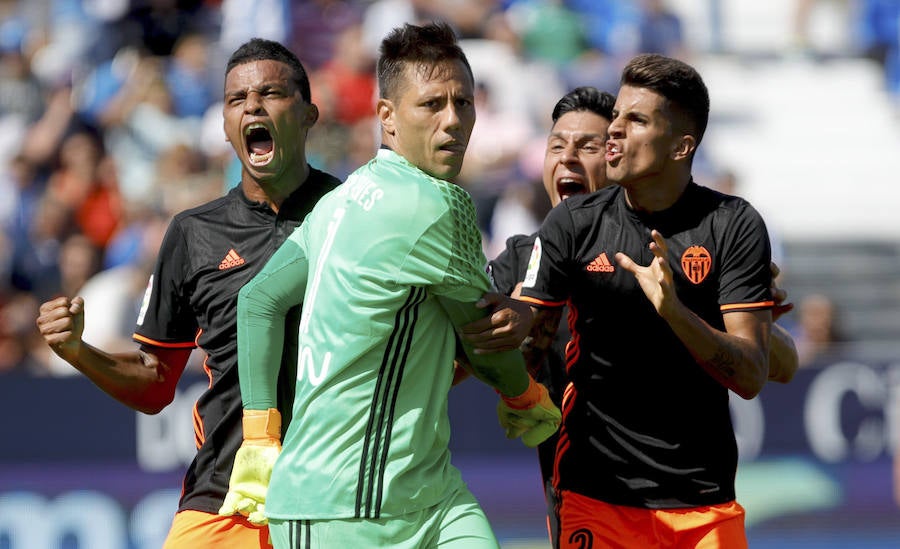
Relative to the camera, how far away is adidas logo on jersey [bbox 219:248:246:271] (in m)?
5.20

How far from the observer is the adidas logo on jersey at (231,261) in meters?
5.20

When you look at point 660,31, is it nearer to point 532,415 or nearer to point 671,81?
point 671,81

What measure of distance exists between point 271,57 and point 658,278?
1824 mm

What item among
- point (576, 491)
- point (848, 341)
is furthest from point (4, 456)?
point (848, 341)

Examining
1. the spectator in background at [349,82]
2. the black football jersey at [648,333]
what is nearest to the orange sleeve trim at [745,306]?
the black football jersey at [648,333]

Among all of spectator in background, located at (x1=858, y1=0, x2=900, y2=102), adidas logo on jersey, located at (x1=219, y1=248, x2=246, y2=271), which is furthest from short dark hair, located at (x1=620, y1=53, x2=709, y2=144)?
spectator in background, located at (x1=858, y1=0, x2=900, y2=102)

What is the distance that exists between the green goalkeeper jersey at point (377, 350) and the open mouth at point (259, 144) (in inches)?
45.2

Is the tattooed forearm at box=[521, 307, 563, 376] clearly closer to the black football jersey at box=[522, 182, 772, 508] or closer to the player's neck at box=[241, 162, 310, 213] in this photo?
the black football jersey at box=[522, 182, 772, 508]

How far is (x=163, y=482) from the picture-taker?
9.04 m

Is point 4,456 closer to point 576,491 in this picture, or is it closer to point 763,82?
point 576,491

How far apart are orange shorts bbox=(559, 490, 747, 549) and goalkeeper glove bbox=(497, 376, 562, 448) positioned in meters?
0.64

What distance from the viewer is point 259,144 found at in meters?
5.30

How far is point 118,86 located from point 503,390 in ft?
31.6

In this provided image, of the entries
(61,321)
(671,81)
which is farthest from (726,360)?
(61,321)
